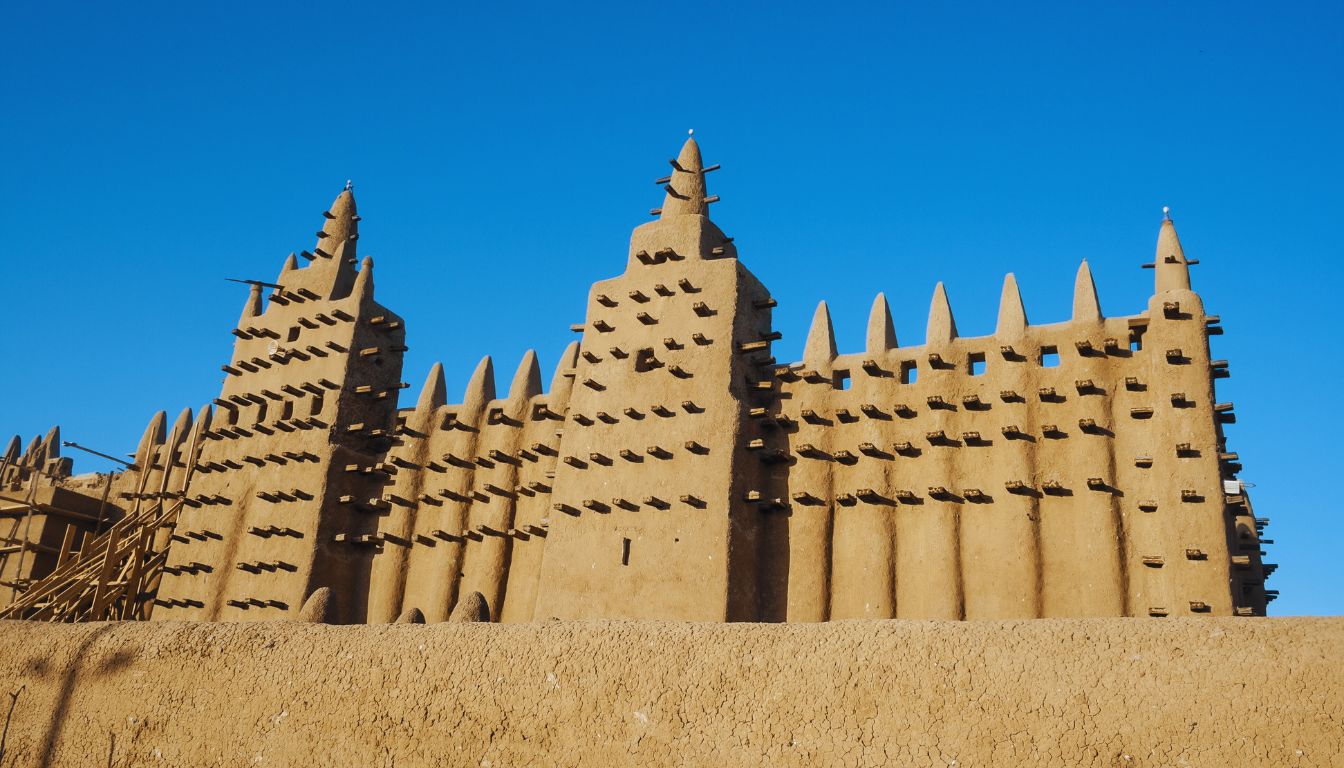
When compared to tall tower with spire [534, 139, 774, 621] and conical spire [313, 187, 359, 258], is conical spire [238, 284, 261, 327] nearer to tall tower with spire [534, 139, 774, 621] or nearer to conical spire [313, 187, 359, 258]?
conical spire [313, 187, 359, 258]

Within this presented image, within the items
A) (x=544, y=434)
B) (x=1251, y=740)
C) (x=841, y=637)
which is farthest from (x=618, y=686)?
(x=544, y=434)

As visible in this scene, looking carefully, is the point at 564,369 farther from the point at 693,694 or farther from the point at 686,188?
the point at 693,694

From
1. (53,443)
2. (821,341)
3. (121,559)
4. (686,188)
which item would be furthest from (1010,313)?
(53,443)

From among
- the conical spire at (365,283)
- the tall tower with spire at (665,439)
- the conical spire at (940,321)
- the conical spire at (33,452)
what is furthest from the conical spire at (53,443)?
the conical spire at (940,321)

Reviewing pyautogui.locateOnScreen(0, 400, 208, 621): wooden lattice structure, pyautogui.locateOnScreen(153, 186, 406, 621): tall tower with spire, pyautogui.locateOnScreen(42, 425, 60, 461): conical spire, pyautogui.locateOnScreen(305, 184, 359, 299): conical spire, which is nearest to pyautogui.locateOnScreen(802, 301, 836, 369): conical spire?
pyautogui.locateOnScreen(153, 186, 406, 621): tall tower with spire

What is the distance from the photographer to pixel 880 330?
698 inches

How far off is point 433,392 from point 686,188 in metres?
5.62

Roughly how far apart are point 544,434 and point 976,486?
686 cm

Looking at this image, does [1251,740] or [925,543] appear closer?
[1251,740]

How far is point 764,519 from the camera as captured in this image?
17234 millimetres

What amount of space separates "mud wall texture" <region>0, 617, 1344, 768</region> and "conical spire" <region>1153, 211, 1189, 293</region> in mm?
8837

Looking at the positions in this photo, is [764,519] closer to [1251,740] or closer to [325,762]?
[325,762]

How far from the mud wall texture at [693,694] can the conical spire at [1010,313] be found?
8.36 meters

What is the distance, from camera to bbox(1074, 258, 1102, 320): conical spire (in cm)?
1646
